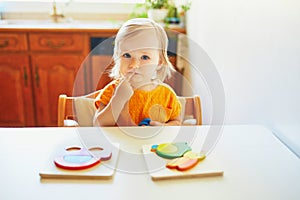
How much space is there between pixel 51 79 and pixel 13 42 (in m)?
0.35

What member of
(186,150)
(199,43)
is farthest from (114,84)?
(199,43)

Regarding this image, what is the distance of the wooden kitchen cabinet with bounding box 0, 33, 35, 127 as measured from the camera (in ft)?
6.63

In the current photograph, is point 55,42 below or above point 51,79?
above

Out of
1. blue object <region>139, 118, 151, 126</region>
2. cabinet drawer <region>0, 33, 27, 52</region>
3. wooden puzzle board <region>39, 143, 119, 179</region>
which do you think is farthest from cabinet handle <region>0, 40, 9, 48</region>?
wooden puzzle board <region>39, 143, 119, 179</region>

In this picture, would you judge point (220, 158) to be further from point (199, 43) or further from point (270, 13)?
point (199, 43)

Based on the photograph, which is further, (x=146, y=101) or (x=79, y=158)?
(x=146, y=101)

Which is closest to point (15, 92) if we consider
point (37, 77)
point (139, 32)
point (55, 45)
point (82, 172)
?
point (37, 77)

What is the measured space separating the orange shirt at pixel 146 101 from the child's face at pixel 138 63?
7cm

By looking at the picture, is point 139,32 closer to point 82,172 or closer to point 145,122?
point 145,122

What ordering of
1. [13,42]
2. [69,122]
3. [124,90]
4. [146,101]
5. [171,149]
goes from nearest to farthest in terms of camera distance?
1. [171,149]
2. [124,90]
3. [146,101]
4. [69,122]
5. [13,42]

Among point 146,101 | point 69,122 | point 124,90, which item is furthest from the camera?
point 69,122

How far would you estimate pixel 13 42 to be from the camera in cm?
201

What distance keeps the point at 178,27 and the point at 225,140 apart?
1417 mm

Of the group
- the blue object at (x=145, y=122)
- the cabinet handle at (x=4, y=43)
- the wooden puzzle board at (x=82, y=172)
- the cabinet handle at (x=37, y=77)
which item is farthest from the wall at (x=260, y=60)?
the cabinet handle at (x=4, y=43)
